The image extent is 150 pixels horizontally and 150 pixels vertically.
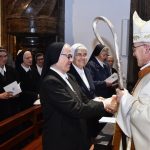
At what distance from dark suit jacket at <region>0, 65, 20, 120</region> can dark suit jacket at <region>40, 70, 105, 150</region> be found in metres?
1.86

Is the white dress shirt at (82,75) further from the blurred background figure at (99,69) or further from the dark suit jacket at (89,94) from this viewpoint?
the blurred background figure at (99,69)

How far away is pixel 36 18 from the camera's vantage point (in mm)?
7098

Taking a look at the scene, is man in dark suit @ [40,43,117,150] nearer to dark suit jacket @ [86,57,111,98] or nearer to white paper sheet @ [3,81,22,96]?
white paper sheet @ [3,81,22,96]

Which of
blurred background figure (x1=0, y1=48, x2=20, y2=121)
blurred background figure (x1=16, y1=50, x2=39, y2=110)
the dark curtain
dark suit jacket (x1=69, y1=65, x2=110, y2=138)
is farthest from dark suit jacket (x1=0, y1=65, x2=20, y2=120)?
the dark curtain

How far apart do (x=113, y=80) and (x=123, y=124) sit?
7.78 feet

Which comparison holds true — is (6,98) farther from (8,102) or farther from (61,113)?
(61,113)

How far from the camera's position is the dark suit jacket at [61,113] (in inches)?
109

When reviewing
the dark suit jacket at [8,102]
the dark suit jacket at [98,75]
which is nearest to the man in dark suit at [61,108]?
the dark suit jacket at [8,102]

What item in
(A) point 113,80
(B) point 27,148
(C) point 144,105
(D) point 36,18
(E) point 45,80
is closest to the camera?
(C) point 144,105

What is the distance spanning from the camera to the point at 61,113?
2.83 meters

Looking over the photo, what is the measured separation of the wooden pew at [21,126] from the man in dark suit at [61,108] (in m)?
1.28

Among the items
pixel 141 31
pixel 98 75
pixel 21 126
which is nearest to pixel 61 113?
pixel 141 31

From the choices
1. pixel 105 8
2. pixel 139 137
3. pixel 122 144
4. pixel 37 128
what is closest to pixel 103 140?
pixel 122 144

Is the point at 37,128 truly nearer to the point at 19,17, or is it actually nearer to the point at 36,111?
the point at 36,111
